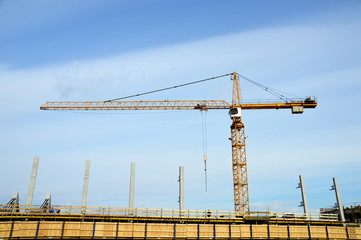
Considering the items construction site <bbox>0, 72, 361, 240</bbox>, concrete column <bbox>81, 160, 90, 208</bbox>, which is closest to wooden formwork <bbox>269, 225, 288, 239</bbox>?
construction site <bbox>0, 72, 361, 240</bbox>

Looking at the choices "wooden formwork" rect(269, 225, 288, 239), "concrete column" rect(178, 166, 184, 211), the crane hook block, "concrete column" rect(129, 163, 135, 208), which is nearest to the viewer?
"wooden formwork" rect(269, 225, 288, 239)

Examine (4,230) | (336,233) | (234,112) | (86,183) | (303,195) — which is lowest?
(336,233)

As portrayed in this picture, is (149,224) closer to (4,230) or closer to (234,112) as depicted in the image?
(4,230)

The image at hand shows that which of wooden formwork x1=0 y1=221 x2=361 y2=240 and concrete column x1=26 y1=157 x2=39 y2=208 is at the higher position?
concrete column x1=26 y1=157 x2=39 y2=208

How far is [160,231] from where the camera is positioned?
108ft

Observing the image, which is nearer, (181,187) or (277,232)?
(277,232)

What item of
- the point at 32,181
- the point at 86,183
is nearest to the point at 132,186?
the point at 86,183

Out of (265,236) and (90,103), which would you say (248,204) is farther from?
(90,103)

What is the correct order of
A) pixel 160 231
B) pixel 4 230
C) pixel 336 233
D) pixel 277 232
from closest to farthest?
pixel 4 230
pixel 160 231
pixel 277 232
pixel 336 233

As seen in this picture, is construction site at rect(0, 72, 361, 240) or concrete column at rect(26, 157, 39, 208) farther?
concrete column at rect(26, 157, 39, 208)

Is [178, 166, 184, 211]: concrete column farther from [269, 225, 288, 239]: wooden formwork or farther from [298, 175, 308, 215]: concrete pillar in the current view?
[298, 175, 308, 215]: concrete pillar

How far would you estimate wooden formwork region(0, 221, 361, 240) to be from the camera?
29.5 meters

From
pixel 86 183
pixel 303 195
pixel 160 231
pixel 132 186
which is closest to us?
pixel 160 231

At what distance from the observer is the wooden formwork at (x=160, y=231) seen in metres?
29.5
